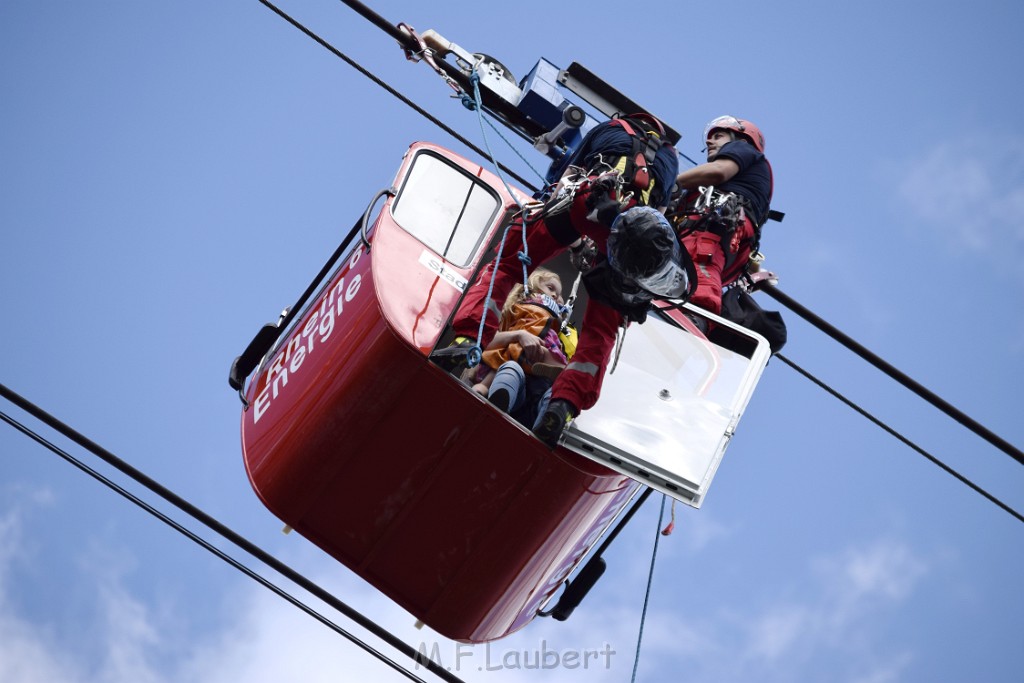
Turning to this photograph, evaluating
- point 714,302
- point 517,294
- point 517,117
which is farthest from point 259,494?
point 517,117

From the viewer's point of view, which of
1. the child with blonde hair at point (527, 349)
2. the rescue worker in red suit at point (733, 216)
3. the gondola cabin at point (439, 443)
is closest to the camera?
the gondola cabin at point (439, 443)

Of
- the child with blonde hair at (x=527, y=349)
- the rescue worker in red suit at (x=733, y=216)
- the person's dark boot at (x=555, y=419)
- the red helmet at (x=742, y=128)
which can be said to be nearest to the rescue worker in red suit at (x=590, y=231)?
the person's dark boot at (x=555, y=419)

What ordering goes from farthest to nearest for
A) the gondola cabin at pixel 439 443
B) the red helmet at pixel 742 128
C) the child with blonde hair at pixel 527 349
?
the red helmet at pixel 742 128 → the child with blonde hair at pixel 527 349 → the gondola cabin at pixel 439 443

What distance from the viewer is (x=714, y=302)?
7.62 meters

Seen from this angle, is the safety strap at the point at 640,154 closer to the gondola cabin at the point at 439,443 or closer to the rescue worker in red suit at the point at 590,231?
the rescue worker in red suit at the point at 590,231

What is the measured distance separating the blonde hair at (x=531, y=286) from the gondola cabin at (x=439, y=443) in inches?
9.8

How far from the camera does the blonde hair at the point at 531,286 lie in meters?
7.77

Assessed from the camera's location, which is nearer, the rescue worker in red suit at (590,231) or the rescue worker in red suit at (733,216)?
the rescue worker in red suit at (590,231)

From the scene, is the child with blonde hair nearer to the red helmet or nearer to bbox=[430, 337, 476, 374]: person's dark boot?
bbox=[430, 337, 476, 374]: person's dark boot

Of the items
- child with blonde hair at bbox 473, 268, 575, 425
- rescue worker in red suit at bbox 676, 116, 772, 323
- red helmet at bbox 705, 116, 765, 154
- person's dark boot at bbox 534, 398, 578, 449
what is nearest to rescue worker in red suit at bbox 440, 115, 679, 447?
person's dark boot at bbox 534, 398, 578, 449

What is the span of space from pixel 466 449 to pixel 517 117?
2825 mm

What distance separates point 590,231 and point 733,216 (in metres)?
1.05

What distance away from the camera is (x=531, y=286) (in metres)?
8.01

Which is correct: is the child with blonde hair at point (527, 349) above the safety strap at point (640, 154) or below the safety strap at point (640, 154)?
below
